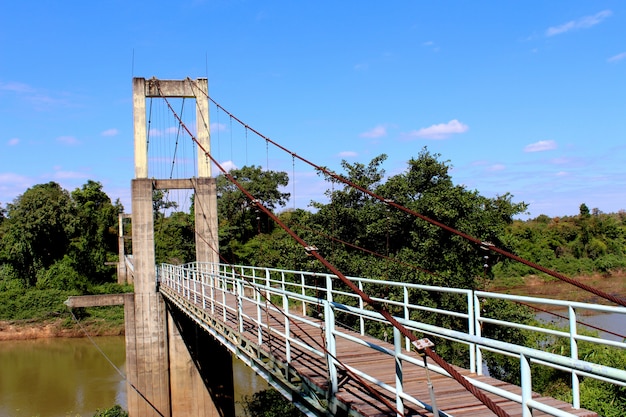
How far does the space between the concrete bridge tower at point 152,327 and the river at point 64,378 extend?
274 cm

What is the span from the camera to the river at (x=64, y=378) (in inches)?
755

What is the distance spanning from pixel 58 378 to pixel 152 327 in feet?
32.2

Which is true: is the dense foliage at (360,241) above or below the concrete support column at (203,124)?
below

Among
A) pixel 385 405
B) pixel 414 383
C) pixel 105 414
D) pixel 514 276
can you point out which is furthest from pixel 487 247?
pixel 514 276

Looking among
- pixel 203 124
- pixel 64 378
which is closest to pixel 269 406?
pixel 203 124

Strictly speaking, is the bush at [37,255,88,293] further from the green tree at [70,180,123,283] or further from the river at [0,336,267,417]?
the river at [0,336,267,417]

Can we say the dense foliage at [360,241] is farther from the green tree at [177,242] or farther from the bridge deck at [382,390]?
the bridge deck at [382,390]

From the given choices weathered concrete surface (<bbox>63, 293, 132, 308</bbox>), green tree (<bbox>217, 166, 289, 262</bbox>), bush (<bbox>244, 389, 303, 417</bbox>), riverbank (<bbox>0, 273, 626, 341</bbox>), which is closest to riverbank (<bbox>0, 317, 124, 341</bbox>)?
riverbank (<bbox>0, 273, 626, 341</bbox>)

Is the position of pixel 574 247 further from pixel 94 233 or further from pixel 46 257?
pixel 46 257

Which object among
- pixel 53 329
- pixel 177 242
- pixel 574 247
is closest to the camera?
pixel 53 329

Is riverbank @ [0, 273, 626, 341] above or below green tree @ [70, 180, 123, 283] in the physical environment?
below

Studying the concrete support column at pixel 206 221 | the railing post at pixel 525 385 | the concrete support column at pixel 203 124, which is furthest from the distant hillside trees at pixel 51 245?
the railing post at pixel 525 385

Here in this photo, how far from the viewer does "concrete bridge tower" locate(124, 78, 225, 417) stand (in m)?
16.0

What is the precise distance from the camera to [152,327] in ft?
53.4
